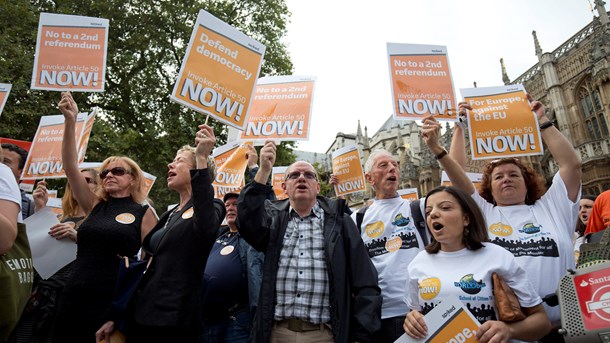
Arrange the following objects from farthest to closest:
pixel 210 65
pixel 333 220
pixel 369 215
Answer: pixel 210 65, pixel 369 215, pixel 333 220

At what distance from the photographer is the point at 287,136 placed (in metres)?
4.97

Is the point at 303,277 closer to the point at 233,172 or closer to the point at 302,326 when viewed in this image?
the point at 302,326

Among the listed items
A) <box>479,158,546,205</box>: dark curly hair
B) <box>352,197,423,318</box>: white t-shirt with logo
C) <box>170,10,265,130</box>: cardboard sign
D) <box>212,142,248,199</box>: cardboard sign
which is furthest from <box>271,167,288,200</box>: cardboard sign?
<box>479,158,546,205</box>: dark curly hair

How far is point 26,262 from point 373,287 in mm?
2271

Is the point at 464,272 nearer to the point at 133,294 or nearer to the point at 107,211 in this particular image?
the point at 133,294

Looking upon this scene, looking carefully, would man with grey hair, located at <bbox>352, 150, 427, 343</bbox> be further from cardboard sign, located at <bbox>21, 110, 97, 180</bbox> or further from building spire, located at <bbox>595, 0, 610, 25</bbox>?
building spire, located at <bbox>595, 0, 610, 25</bbox>

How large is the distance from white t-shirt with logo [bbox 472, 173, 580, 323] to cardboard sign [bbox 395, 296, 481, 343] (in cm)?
99

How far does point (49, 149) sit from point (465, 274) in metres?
6.17

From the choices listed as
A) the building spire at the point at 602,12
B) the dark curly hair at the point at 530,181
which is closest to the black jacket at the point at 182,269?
the dark curly hair at the point at 530,181

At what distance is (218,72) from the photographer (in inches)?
164

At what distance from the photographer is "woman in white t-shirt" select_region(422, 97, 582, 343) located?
9.05ft

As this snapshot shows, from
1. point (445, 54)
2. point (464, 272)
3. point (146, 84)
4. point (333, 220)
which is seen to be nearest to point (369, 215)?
point (333, 220)

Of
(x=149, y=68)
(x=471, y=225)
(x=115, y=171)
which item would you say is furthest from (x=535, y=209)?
(x=149, y=68)

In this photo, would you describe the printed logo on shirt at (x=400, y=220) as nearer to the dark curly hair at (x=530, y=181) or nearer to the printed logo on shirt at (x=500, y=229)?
the printed logo on shirt at (x=500, y=229)
